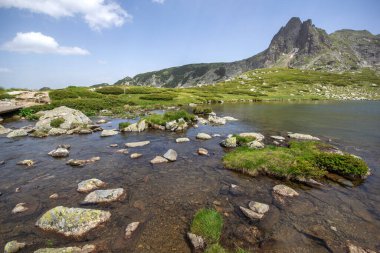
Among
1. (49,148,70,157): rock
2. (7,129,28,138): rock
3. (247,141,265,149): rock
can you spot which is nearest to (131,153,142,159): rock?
(49,148,70,157): rock

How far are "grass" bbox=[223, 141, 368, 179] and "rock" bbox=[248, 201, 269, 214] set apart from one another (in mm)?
4160

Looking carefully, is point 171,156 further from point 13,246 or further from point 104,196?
point 13,246

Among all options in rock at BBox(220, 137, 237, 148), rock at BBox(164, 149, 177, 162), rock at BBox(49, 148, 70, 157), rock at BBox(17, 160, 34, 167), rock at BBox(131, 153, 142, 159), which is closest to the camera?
rock at BBox(17, 160, 34, 167)

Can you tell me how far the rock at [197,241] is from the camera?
28.2 feet

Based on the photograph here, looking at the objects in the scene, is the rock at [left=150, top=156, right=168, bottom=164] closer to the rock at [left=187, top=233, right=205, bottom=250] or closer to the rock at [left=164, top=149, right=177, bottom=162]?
the rock at [left=164, top=149, right=177, bottom=162]

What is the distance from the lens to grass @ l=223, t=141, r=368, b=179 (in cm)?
1485

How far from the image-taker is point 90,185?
13.6 metres

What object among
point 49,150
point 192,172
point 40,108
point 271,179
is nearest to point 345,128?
point 271,179

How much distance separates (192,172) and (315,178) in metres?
8.00

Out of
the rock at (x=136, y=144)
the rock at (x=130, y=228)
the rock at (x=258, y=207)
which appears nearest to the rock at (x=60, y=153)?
the rock at (x=136, y=144)

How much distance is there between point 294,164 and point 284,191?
3.32 meters

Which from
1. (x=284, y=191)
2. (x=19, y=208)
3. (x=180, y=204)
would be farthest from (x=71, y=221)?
(x=284, y=191)

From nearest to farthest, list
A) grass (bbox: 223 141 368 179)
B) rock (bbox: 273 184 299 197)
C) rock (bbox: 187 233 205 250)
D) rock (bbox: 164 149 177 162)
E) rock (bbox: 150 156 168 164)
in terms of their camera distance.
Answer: rock (bbox: 187 233 205 250) < rock (bbox: 273 184 299 197) < grass (bbox: 223 141 368 179) < rock (bbox: 150 156 168 164) < rock (bbox: 164 149 177 162)

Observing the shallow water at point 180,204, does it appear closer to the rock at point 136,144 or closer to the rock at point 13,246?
the rock at point 13,246
